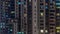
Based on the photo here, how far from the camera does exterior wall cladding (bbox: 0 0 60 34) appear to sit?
486cm

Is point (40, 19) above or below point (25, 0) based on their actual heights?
below

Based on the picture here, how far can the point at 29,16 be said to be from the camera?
5113mm

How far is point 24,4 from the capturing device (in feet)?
16.9

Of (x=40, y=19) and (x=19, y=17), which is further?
(x=19, y=17)

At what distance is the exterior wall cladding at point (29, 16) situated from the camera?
4855mm

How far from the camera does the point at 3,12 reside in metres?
5.39

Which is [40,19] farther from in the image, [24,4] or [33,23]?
[24,4]

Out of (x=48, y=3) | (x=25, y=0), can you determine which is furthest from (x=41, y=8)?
(x=25, y=0)

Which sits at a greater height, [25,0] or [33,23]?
[25,0]

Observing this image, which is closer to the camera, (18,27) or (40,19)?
(40,19)

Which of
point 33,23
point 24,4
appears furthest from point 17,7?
point 33,23

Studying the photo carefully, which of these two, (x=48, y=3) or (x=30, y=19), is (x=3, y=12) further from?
(x=48, y=3)

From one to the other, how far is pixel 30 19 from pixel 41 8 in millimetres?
423

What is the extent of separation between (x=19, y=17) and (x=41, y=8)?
65 cm
